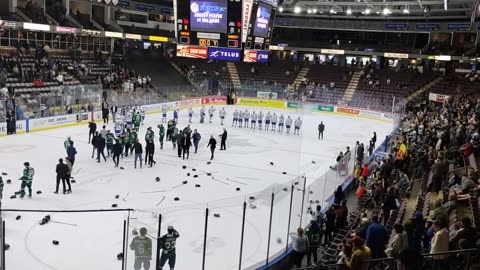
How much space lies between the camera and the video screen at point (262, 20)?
21.2 metres

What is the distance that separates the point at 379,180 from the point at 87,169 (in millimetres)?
9370

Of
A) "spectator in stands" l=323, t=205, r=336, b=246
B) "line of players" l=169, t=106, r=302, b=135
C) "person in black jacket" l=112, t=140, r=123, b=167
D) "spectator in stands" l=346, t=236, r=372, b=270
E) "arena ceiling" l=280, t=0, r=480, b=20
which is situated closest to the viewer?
"spectator in stands" l=346, t=236, r=372, b=270

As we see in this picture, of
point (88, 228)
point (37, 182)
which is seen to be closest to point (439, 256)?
point (88, 228)

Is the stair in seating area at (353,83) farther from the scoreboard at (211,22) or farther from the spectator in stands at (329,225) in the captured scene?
the spectator in stands at (329,225)

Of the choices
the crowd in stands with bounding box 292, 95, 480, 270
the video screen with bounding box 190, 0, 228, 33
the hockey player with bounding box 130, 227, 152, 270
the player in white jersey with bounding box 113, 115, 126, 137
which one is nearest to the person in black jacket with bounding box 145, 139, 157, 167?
the player in white jersey with bounding box 113, 115, 126, 137

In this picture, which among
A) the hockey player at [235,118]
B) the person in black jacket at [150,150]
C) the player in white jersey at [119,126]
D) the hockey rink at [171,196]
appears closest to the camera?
the hockey rink at [171,196]

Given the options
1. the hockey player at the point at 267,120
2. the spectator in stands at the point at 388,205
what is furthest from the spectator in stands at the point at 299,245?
the hockey player at the point at 267,120

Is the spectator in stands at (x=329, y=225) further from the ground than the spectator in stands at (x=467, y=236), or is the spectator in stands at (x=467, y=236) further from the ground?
the spectator in stands at (x=467, y=236)

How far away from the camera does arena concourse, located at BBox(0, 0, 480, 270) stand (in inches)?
336

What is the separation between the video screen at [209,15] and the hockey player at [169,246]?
1374 centimetres

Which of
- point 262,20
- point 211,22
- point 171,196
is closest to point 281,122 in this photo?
point 262,20

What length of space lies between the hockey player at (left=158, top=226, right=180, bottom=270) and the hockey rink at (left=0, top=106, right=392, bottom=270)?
0.41 ft

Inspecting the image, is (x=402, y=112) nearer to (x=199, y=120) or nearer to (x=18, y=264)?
(x=199, y=120)

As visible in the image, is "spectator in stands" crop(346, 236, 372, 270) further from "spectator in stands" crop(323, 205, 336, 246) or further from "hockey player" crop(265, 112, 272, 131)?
"hockey player" crop(265, 112, 272, 131)
